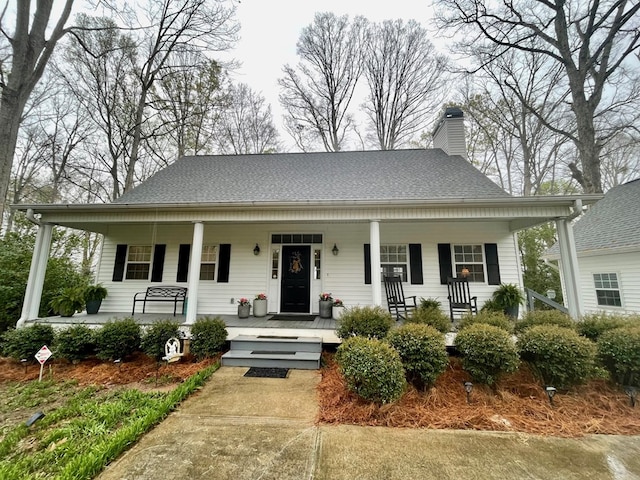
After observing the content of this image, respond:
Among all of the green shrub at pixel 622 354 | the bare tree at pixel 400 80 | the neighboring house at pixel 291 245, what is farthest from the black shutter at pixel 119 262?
the bare tree at pixel 400 80

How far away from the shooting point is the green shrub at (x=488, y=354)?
3.43 metres

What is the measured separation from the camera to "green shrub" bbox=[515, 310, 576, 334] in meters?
4.14

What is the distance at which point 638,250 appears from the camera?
23.0 ft

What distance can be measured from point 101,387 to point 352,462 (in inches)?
151

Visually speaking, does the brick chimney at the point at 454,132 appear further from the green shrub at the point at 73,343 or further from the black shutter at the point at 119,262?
the green shrub at the point at 73,343

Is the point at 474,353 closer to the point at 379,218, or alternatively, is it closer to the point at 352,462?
the point at 352,462

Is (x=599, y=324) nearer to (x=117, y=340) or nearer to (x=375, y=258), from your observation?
(x=375, y=258)

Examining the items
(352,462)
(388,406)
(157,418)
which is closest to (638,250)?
(388,406)

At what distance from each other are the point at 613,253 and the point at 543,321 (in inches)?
239

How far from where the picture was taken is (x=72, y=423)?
2.81 meters

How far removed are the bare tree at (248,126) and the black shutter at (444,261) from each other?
40.0ft


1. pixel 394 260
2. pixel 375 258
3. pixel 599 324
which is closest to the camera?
pixel 599 324

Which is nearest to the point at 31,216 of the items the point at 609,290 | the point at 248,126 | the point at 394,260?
the point at 394,260

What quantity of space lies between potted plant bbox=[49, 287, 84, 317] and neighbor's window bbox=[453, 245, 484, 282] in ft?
29.7
